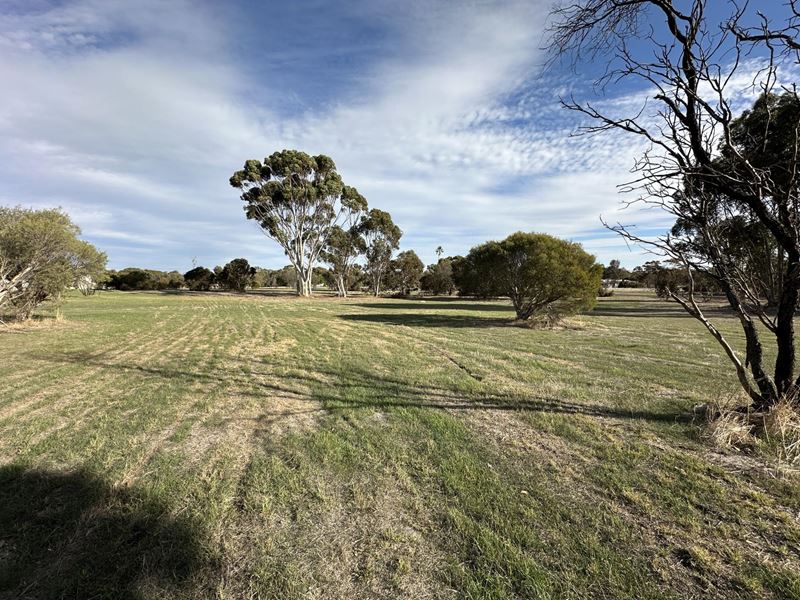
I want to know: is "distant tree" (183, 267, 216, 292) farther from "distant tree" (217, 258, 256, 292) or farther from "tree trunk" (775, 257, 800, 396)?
"tree trunk" (775, 257, 800, 396)

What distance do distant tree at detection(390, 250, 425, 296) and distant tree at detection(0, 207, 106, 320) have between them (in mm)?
45505

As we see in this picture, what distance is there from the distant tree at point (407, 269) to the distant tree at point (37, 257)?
149 ft

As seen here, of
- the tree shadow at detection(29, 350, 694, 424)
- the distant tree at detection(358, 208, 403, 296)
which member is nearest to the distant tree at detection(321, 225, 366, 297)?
the distant tree at detection(358, 208, 403, 296)

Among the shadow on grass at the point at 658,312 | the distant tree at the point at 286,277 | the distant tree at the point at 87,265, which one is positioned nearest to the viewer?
the distant tree at the point at 87,265

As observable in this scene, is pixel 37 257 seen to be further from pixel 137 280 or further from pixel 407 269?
pixel 137 280

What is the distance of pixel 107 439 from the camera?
14.6ft

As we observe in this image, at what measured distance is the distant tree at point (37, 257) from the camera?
13898mm

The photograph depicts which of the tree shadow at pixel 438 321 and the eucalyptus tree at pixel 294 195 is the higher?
the eucalyptus tree at pixel 294 195

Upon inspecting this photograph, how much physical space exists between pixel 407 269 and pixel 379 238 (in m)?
8.04

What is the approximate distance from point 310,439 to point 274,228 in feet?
144

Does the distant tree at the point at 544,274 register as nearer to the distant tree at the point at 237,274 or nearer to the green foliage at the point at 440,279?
the green foliage at the point at 440,279

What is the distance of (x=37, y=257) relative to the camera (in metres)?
14.6

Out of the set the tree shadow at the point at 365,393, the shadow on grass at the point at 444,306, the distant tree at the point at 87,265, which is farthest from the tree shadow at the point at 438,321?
the distant tree at the point at 87,265

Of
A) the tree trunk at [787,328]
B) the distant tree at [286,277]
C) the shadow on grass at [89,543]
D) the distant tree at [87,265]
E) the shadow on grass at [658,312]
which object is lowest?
the shadow on grass at [89,543]
